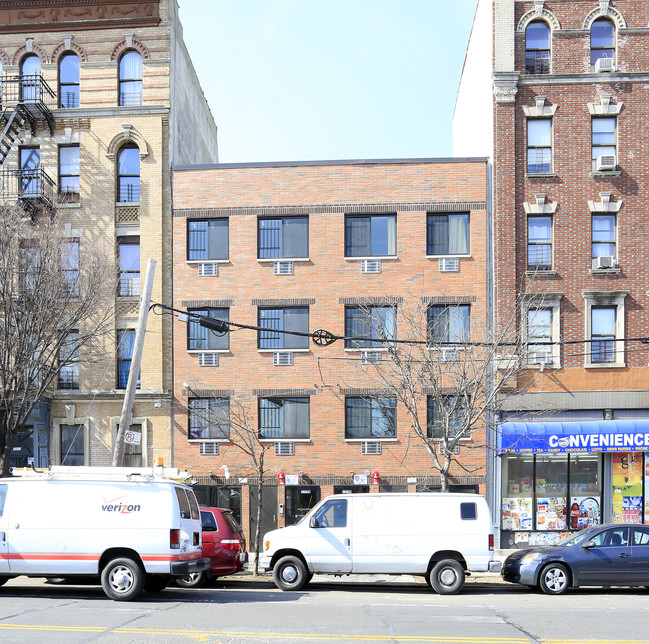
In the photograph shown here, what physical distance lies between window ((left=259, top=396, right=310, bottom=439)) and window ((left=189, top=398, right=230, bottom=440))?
3.77 feet

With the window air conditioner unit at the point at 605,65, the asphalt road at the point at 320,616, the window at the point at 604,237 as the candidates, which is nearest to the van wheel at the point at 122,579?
the asphalt road at the point at 320,616

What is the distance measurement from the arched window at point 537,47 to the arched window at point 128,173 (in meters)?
13.2

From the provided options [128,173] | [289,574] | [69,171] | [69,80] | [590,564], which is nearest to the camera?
[590,564]

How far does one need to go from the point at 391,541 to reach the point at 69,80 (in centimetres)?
1976

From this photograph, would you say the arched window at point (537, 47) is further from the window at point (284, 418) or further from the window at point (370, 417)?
the window at point (284, 418)

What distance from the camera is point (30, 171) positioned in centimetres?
2695

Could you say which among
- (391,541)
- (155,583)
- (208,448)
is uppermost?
(208,448)

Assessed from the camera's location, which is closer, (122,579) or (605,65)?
(122,579)

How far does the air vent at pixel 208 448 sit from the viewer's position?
26.5 m

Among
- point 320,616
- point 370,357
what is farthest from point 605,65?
point 320,616

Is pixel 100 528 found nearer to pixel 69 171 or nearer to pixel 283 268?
pixel 283 268

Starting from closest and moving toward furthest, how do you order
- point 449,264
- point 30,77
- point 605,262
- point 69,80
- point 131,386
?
point 131,386 → point 605,262 → point 449,264 → point 30,77 → point 69,80

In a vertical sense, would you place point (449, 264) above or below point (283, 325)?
above

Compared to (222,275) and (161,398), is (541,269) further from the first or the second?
(161,398)
